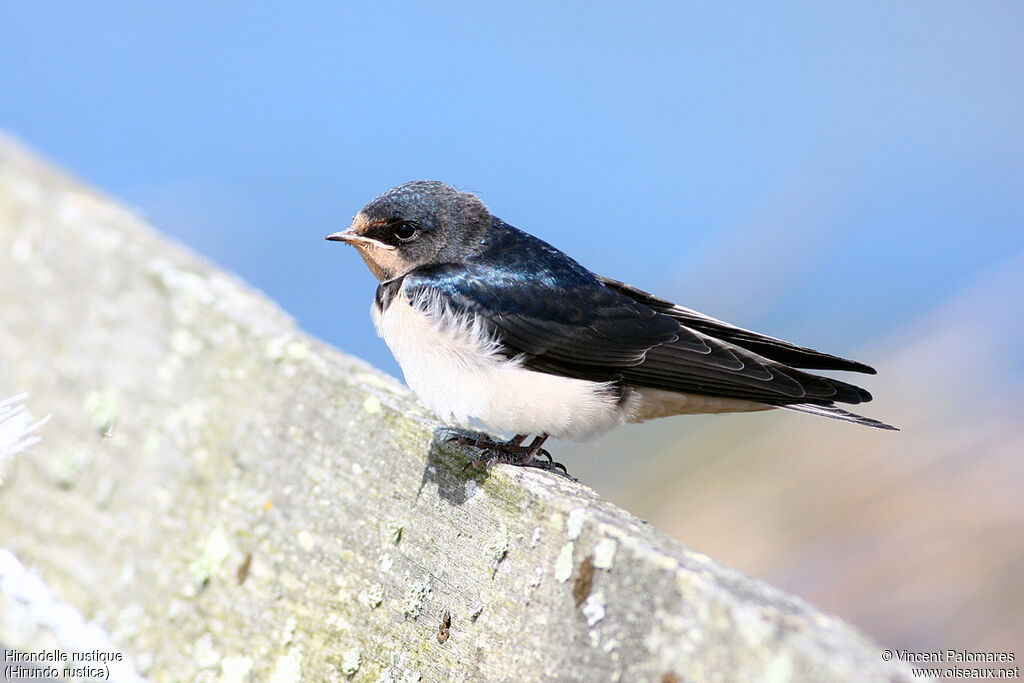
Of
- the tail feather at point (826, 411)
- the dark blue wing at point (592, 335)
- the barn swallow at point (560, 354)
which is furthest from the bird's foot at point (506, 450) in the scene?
the tail feather at point (826, 411)

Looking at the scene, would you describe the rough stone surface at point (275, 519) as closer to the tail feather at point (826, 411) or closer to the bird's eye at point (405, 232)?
the bird's eye at point (405, 232)

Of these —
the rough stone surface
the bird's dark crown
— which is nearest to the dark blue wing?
the bird's dark crown

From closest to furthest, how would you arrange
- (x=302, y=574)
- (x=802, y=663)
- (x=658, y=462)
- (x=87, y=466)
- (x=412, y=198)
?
1. (x=802, y=663)
2. (x=302, y=574)
3. (x=87, y=466)
4. (x=412, y=198)
5. (x=658, y=462)

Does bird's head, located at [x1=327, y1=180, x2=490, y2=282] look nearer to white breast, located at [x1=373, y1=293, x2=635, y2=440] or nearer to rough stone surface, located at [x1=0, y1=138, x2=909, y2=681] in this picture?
white breast, located at [x1=373, y1=293, x2=635, y2=440]

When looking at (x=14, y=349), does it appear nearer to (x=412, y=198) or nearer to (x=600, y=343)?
(x=412, y=198)

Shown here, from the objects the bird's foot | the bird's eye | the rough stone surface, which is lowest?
the rough stone surface

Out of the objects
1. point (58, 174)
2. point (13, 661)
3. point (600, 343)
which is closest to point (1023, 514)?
point (600, 343)

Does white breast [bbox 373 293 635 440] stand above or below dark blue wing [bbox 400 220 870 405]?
below
